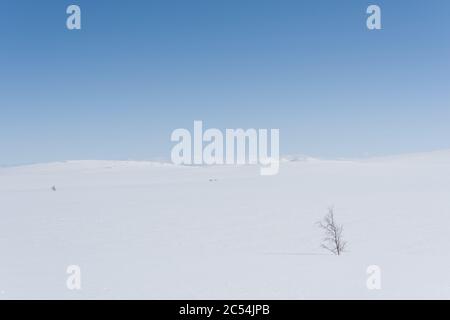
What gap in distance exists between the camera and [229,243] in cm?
2736

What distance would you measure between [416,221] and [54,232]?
96.0ft

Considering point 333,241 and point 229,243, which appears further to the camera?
point 229,243

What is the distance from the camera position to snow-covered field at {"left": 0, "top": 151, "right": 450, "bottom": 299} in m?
12.4

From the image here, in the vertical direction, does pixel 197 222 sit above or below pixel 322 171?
below

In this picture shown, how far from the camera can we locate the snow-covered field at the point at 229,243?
12.4 metres

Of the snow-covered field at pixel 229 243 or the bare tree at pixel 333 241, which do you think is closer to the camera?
the snow-covered field at pixel 229 243

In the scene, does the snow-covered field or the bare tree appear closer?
the snow-covered field

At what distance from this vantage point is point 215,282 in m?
12.9

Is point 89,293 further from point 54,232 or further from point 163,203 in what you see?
point 163,203

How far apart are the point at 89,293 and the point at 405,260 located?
1391 cm
